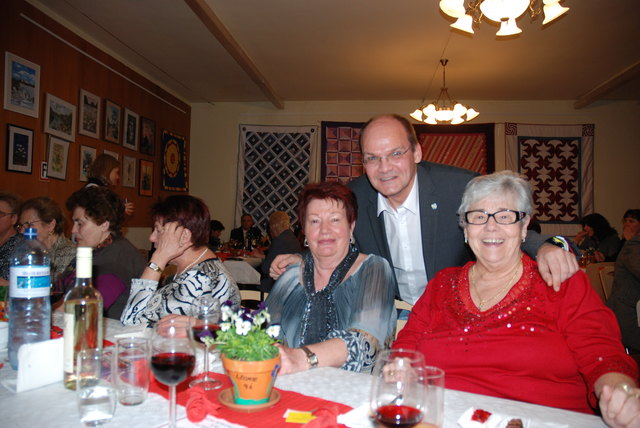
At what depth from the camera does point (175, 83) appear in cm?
884

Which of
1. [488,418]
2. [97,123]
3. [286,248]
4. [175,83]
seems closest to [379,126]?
[488,418]

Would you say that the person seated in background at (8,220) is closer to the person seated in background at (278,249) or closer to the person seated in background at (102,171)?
the person seated in background at (102,171)

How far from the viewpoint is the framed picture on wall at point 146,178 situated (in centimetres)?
820

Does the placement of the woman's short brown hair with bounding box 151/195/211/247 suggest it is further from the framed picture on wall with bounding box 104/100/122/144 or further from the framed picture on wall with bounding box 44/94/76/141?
the framed picture on wall with bounding box 104/100/122/144

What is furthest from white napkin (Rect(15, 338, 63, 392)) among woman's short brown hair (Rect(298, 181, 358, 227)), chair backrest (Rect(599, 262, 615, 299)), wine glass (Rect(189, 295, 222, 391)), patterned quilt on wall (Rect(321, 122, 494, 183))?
patterned quilt on wall (Rect(321, 122, 494, 183))

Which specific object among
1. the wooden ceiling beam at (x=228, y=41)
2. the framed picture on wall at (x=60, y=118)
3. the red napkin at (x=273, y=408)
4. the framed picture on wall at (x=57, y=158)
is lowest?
the red napkin at (x=273, y=408)

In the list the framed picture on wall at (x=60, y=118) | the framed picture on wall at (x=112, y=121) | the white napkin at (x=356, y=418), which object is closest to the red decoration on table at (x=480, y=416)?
the white napkin at (x=356, y=418)

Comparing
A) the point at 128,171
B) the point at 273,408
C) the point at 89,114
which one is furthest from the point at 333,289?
the point at 128,171

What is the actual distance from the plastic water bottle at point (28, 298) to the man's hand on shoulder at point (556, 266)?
5.36 ft

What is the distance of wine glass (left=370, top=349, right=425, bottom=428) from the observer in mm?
914

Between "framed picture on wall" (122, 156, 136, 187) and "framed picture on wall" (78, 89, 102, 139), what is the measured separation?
2.74 ft

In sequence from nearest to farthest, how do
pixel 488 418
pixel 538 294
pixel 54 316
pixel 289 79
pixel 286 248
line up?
pixel 488 418 < pixel 538 294 < pixel 54 316 < pixel 286 248 < pixel 289 79

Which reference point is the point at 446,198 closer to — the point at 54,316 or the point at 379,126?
the point at 379,126

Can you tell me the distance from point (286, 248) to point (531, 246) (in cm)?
359
